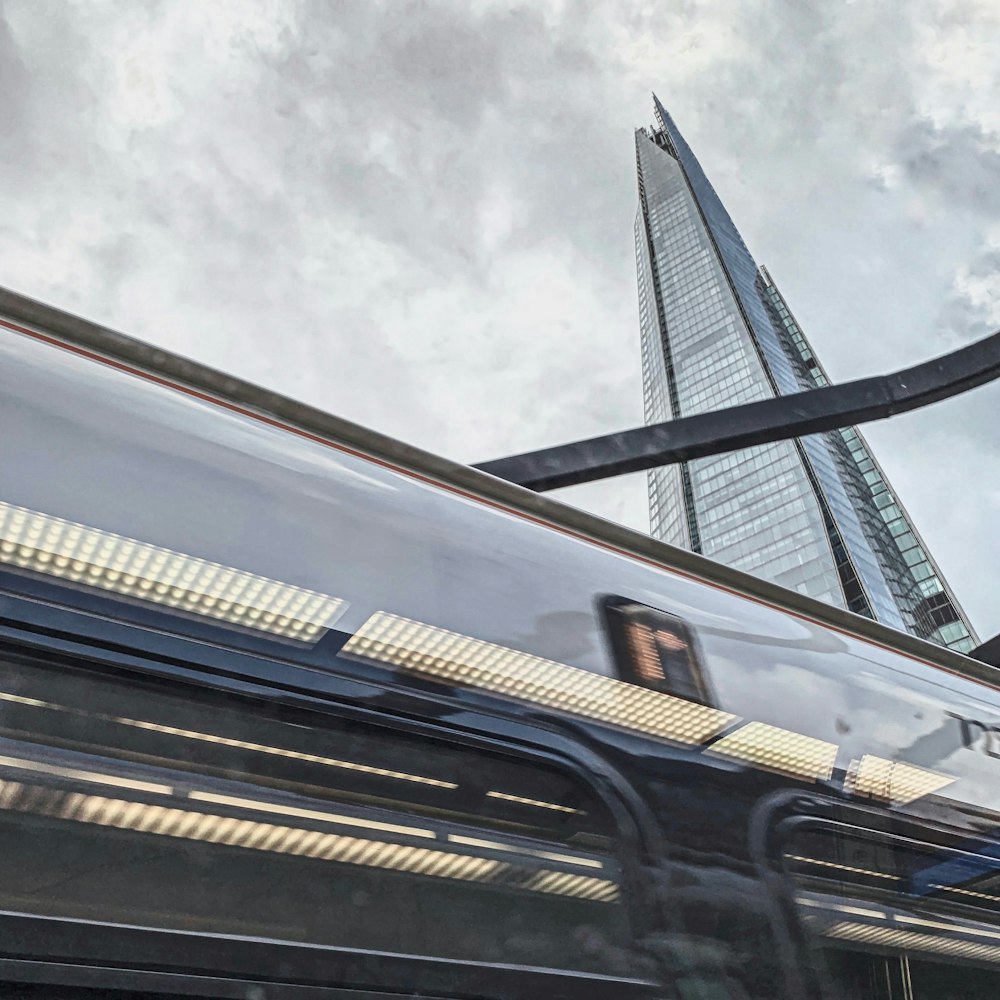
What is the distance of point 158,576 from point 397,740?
43 cm

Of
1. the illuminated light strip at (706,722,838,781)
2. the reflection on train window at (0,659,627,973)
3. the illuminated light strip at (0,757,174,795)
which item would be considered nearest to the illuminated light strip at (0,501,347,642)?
the reflection on train window at (0,659,627,973)

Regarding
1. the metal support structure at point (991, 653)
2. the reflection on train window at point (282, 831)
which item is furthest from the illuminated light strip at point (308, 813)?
the metal support structure at point (991, 653)

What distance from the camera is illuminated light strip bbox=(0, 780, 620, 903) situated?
3.25ft

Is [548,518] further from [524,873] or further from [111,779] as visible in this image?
[111,779]

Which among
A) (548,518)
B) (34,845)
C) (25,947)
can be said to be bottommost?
(25,947)

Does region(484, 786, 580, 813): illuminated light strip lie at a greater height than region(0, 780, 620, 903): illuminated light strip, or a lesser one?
greater

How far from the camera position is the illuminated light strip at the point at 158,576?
3.72 ft

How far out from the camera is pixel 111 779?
3.40 ft

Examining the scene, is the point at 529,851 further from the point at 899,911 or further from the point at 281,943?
the point at 899,911

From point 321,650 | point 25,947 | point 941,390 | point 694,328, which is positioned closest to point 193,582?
point 321,650

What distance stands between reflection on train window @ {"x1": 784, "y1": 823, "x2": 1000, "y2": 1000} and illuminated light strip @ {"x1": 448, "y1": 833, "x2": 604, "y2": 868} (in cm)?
44

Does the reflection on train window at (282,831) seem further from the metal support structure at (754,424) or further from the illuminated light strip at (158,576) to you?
the metal support structure at (754,424)

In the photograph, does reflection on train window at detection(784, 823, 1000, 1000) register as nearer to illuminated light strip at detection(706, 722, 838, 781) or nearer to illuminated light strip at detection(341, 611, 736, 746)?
illuminated light strip at detection(706, 722, 838, 781)

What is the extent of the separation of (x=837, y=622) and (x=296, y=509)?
1.26 meters
